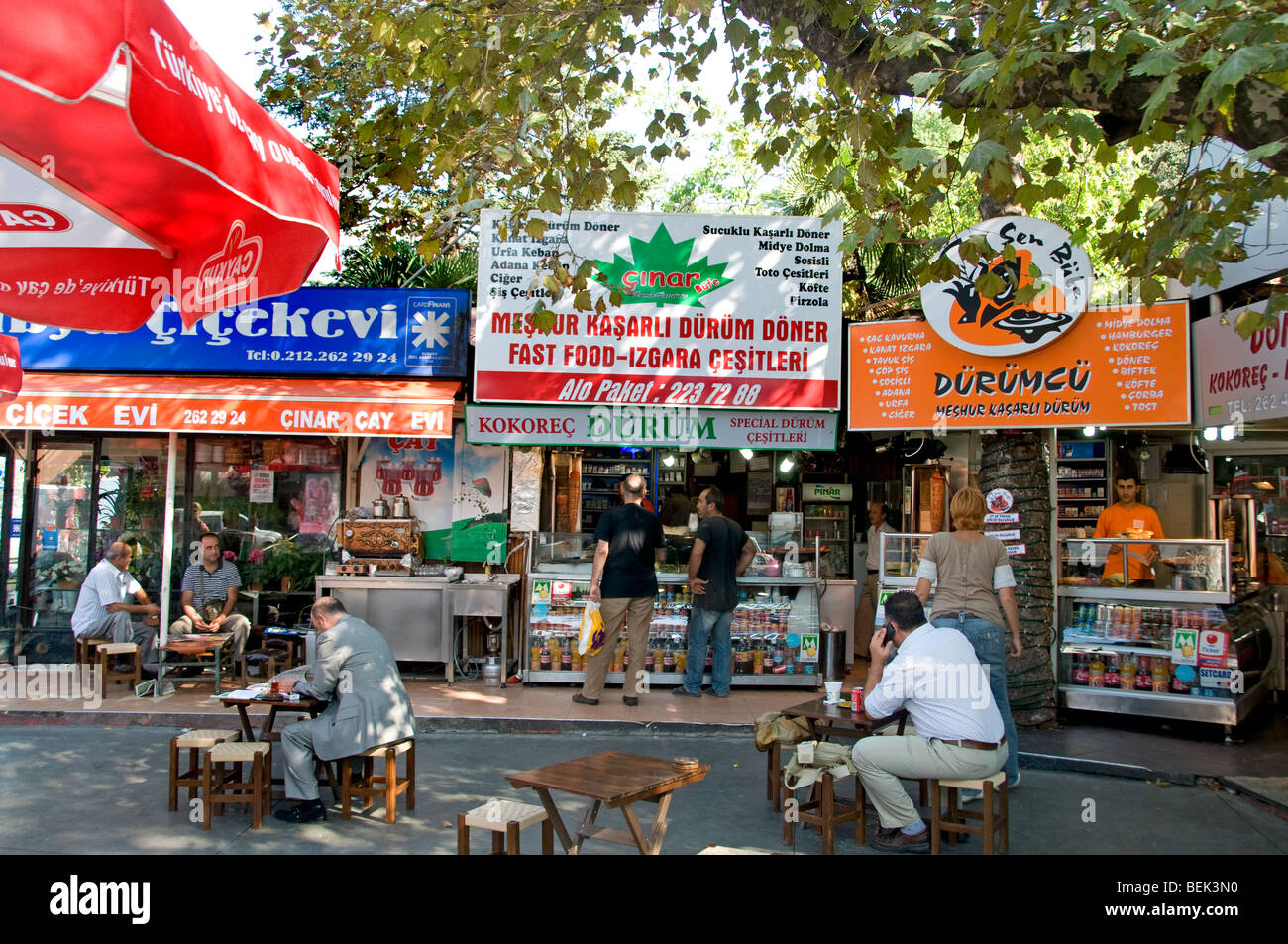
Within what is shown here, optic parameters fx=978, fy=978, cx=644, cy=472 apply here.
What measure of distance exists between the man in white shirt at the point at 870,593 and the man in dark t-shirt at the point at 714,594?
2.50m

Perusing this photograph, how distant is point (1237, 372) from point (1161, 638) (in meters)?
2.34

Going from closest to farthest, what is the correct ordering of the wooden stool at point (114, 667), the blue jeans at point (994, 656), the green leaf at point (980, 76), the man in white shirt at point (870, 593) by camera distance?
the green leaf at point (980, 76) → the blue jeans at point (994, 656) → the wooden stool at point (114, 667) → the man in white shirt at point (870, 593)

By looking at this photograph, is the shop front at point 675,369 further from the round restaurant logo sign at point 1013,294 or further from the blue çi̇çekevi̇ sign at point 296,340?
the round restaurant logo sign at point 1013,294

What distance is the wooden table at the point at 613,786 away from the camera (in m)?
4.46

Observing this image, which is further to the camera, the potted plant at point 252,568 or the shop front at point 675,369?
the potted plant at point 252,568

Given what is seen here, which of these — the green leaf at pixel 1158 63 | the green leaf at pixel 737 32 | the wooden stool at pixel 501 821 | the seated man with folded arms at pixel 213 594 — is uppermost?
the green leaf at pixel 737 32

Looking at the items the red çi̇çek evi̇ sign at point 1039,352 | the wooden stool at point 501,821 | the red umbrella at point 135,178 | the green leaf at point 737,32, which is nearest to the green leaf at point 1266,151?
the green leaf at point 737,32

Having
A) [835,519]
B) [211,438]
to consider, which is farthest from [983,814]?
[211,438]

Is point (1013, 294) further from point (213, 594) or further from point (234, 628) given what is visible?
point (213, 594)

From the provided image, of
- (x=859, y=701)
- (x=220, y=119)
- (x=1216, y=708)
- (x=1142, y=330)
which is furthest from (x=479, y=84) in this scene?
(x=1216, y=708)

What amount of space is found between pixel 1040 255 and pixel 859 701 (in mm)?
4556

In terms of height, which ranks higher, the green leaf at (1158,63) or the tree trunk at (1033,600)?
the green leaf at (1158,63)

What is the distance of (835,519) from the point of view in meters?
12.7

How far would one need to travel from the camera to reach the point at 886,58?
5691 millimetres
